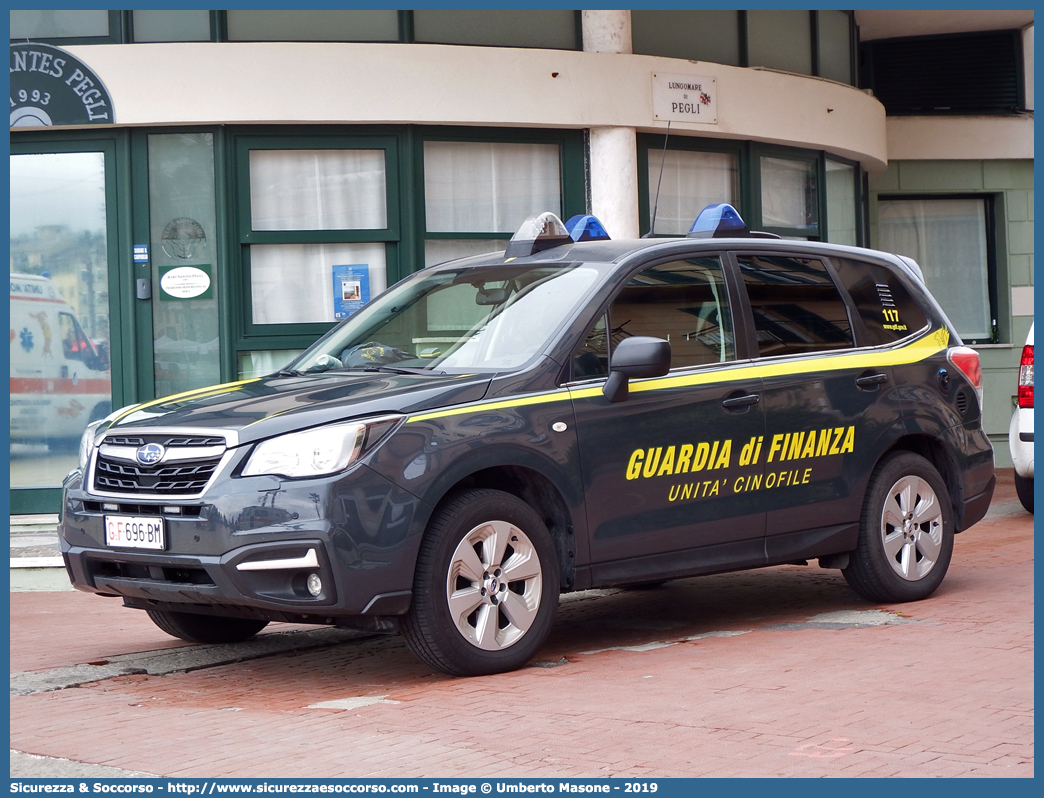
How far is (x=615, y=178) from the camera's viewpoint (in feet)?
42.3

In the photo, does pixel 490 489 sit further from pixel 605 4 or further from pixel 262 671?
pixel 605 4

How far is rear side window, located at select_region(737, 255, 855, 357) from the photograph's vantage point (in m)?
7.25

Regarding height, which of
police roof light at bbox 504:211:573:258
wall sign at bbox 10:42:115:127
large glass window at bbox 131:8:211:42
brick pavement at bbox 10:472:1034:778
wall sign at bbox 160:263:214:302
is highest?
large glass window at bbox 131:8:211:42

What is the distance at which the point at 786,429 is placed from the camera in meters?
7.11

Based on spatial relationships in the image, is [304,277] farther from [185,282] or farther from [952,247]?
[952,247]

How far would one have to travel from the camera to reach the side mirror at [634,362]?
6352 mm

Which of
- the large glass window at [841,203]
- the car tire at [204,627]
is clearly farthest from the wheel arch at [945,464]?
the large glass window at [841,203]

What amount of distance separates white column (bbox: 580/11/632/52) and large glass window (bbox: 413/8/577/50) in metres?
0.18

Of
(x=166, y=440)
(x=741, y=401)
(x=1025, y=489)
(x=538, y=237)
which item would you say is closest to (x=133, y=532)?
(x=166, y=440)

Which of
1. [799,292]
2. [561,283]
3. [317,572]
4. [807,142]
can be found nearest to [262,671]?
[317,572]

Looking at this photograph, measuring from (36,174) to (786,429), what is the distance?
7.49 m

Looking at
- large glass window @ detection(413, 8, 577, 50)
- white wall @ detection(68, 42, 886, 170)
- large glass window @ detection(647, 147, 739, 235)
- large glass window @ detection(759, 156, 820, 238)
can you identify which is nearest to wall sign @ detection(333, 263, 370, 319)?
white wall @ detection(68, 42, 886, 170)

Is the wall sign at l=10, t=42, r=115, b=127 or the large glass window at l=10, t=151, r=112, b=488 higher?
the wall sign at l=10, t=42, r=115, b=127

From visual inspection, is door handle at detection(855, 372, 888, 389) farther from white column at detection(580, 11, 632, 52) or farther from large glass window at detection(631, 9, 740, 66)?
large glass window at detection(631, 9, 740, 66)
